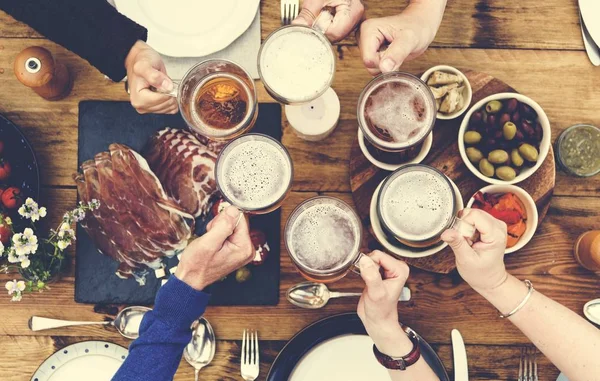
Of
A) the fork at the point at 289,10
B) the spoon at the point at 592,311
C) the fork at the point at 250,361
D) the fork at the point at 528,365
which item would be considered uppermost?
the fork at the point at 289,10

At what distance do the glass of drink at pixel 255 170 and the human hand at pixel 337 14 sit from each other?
15.4 inches

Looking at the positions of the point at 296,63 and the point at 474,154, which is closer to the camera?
the point at 296,63

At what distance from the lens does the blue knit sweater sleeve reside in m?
1.42

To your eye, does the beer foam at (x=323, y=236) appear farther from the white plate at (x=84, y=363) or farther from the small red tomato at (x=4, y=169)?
the small red tomato at (x=4, y=169)

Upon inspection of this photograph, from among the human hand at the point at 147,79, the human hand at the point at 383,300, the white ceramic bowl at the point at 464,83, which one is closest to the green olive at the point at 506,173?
the white ceramic bowl at the point at 464,83

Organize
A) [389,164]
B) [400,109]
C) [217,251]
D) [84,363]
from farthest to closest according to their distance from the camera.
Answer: [84,363], [389,164], [400,109], [217,251]

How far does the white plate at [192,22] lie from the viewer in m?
1.68

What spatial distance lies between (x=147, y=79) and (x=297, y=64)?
44 centimetres

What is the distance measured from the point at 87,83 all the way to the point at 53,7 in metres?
0.27

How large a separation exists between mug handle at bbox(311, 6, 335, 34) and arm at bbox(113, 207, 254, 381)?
1.92 ft

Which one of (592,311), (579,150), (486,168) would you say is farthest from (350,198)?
(592,311)

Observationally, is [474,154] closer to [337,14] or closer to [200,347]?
[337,14]

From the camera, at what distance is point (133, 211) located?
1.73m

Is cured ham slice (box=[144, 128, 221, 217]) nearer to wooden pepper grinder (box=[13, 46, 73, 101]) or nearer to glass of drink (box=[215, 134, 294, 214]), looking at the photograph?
glass of drink (box=[215, 134, 294, 214])
